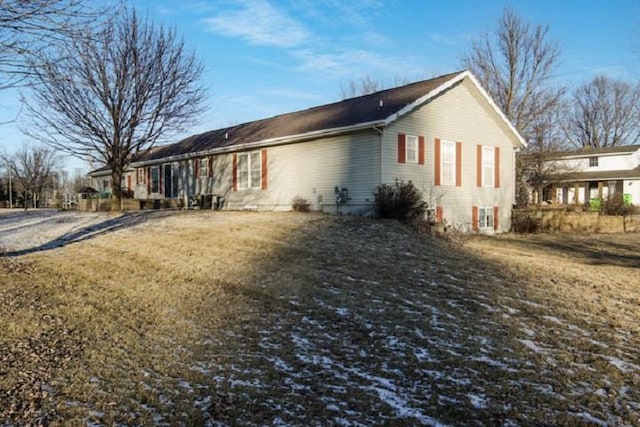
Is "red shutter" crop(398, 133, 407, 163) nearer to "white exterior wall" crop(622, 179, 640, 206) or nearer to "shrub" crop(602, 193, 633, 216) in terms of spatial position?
"shrub" crop(602, 193, 633, 216)

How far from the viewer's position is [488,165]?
18312 mm

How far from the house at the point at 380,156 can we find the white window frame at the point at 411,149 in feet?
0.10

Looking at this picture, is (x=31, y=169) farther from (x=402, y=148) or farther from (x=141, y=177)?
(x=402, y=148)

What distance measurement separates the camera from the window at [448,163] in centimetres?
1642

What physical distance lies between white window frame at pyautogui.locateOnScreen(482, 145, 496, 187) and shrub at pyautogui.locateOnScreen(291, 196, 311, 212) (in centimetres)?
677

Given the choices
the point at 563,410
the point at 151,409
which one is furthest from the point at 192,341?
the point at 563,410

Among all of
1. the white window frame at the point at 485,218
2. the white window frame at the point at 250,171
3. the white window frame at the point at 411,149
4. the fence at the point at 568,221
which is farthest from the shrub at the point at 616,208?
the white window frame at the point at 250,171

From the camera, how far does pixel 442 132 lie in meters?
16.3

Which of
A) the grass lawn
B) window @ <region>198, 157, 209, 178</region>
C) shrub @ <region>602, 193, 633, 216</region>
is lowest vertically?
the grass lawn

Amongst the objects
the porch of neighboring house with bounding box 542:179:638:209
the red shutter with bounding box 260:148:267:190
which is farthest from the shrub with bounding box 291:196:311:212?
the porch of neighboring house with bounding box 542:179:638:209

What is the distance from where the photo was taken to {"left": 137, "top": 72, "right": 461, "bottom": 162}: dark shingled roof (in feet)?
50.3

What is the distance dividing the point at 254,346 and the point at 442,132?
13109mm

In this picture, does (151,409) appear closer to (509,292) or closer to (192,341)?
(192,341)

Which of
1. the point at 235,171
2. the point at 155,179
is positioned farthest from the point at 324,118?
the point at 155,179
